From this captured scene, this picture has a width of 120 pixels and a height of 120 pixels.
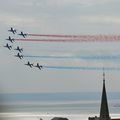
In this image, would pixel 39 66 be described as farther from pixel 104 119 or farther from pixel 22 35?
pixel 104 119

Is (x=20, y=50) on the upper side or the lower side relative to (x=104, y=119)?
upper

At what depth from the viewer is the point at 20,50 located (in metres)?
148

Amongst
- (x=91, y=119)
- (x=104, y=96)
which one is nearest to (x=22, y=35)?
(x=104, y=96)

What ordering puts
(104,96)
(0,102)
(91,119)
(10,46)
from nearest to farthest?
1. (0,102)
2. (104,96)
3. (10,46)
4. (91,119)

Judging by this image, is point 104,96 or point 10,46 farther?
point 10,46

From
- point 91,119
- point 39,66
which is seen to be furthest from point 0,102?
point 91,119

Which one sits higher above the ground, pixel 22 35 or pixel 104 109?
pixel 22 35

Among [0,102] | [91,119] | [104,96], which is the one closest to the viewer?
[0,102]

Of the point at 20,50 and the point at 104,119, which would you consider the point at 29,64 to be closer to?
the point at 20,50

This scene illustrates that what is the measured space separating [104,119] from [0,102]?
1084 inches

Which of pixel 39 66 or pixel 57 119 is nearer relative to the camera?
pixel 39 66

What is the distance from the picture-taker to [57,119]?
19350 centimetres
